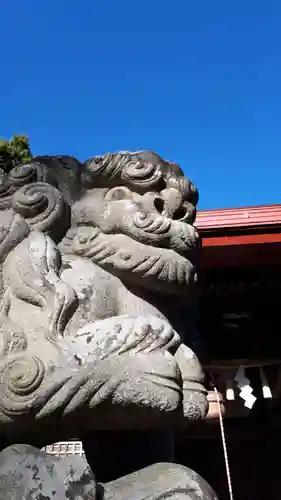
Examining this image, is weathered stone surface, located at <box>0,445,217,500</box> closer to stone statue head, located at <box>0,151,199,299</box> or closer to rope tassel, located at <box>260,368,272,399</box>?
stone statue head, located at <box>0,151,199,299</box>

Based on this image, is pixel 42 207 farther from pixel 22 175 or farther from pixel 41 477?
pixel 41 477

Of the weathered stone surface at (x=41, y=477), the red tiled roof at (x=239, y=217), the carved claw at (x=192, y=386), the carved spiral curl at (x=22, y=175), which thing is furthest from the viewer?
the red tiled roof at (x=239, y=217)

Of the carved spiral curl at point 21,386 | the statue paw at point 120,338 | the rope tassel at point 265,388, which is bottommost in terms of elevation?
the carved spiral curl at point 21,386

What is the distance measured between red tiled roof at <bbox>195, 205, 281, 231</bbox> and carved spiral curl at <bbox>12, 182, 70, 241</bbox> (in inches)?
46.4

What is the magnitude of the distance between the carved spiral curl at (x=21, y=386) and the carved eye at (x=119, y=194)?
0.62m

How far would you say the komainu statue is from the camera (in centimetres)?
109

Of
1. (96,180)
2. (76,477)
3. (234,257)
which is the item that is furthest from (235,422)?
(76,477)

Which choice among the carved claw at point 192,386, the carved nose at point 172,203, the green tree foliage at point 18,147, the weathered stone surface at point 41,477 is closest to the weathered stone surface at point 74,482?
the weathered stone surface at point 41,477

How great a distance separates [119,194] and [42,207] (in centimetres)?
25

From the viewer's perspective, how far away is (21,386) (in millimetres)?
1090

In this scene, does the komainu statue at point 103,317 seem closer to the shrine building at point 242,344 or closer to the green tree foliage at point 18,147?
the shrine building at point 242,344

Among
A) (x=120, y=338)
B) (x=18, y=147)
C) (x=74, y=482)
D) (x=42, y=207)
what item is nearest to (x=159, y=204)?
(x=42, y=207)

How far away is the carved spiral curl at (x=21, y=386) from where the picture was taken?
108 cm

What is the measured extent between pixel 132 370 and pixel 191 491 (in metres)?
0.28
